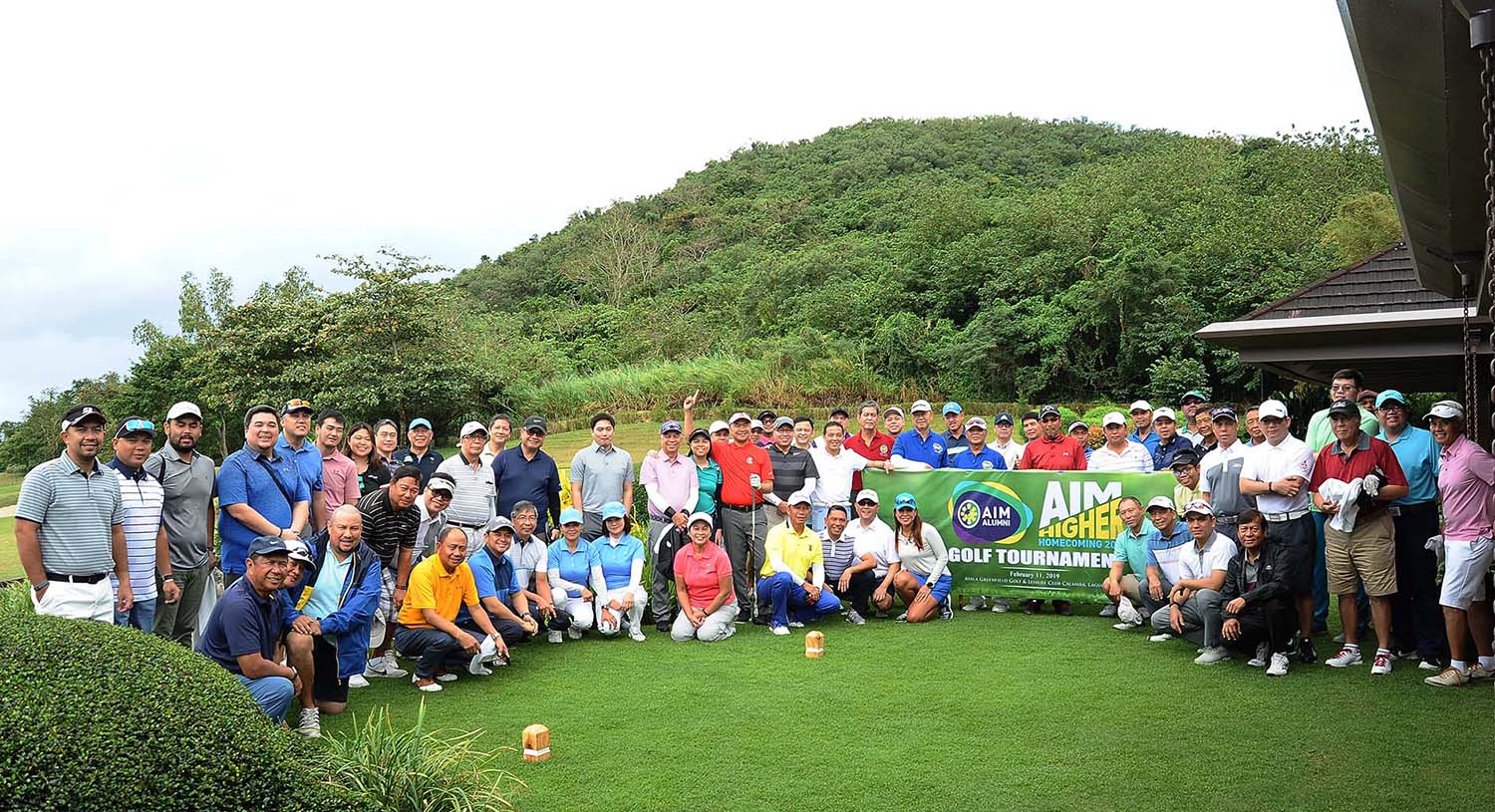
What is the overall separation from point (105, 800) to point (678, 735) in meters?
3.23

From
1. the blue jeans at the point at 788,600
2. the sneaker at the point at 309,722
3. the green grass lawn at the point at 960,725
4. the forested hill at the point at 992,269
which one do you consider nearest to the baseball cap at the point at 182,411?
the sneaker at the point at 309,722

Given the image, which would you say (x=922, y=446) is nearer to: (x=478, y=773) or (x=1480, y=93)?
(x=478, y=773)

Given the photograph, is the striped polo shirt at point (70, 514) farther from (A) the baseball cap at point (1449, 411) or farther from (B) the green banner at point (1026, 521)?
(A) the baseball cap at point (1449, 411)

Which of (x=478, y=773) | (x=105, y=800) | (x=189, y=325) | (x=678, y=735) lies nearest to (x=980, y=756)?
(x=678, y=735)

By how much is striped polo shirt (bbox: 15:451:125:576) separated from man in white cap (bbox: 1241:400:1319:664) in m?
6.72

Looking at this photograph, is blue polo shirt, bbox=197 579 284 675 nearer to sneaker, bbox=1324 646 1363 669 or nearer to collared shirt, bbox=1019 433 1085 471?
sneaker, bbox=1324 646 1363 669

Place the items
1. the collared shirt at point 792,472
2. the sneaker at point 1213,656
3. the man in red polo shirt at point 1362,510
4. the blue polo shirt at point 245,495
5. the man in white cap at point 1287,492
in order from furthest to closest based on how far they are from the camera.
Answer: the collared shirt at point 792,472
the sneaker at point 1213,656
the man in white cap at point 1287,492
the man in red polo shirt at point 1362,510
the blue polo shirt at point 245,495

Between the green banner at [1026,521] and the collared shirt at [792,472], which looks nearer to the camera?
the green banner at [1026,521]

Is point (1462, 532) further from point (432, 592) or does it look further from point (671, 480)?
point (432, 592)

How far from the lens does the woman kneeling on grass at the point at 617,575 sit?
27.7 feet

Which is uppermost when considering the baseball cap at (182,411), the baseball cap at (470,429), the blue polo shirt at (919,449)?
the baseball cap at (182,411)

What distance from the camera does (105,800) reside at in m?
3.08

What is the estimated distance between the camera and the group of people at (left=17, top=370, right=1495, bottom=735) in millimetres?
5922

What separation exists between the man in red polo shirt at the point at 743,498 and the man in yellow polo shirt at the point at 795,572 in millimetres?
266
